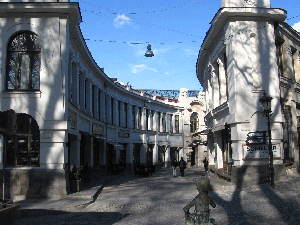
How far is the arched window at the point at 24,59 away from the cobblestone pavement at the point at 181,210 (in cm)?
604

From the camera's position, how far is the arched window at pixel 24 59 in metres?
15.4

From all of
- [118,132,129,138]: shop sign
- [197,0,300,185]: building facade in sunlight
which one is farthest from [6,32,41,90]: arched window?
[118,132,129,138]: shop sign

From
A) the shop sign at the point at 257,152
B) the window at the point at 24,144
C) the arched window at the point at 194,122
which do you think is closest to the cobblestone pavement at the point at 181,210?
the shop sign at the point at 257,152

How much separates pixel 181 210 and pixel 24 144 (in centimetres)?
735

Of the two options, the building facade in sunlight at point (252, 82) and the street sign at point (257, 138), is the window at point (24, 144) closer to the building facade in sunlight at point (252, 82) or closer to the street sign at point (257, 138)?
the building facade in sunlight at point (252, 82)

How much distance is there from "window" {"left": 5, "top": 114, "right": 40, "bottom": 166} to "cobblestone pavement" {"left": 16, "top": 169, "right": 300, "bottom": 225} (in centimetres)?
333

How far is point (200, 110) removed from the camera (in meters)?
47.2

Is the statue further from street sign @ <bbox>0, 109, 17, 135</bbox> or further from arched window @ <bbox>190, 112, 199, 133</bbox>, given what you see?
arched window @ <bbox>190, 112, 199, 133</bbox>

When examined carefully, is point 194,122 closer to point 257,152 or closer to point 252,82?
point 252,82

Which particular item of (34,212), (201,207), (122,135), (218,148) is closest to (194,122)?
(122,135)

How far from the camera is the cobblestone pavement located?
9727 millimetres

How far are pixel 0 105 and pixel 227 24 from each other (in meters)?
10.9

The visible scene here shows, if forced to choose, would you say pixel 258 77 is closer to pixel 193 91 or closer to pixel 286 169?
pixel 286 169

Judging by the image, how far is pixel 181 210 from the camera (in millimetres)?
11328
